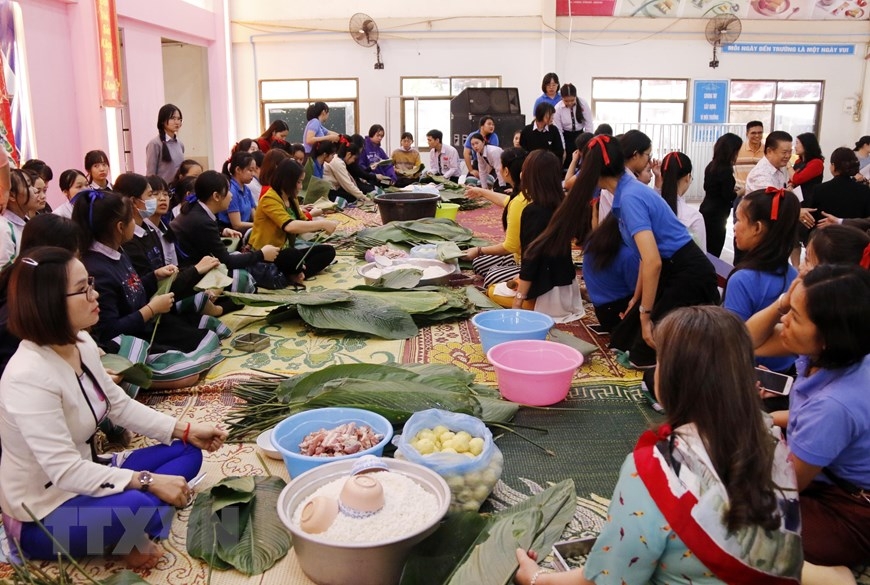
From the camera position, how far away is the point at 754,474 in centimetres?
125

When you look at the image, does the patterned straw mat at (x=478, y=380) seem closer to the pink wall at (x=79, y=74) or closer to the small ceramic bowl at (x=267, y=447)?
the small ceramic bowl at (x=267, y=447)

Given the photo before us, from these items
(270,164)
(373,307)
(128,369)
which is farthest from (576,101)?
(128,369)

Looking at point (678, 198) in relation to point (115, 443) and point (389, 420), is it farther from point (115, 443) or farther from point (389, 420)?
point (115, 443)

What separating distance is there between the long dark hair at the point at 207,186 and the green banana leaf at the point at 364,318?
829mm

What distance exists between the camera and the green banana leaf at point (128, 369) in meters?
2.68

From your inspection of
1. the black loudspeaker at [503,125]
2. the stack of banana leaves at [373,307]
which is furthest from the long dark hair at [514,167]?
the black loudspeaker at [503,125]

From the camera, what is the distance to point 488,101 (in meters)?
10.4

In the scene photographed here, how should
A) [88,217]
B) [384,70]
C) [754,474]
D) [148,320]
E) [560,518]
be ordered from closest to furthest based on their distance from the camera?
[754,474] < [560,518] < [88,217] < [148,320] < [384,70]

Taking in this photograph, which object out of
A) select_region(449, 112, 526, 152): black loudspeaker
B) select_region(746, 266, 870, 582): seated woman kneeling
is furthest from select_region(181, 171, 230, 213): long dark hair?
select_region(449, 112, 526, 152): black loudspeaker

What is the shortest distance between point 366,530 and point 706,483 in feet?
2.56

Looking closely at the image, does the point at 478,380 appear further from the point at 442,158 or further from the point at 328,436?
the point at 442,158

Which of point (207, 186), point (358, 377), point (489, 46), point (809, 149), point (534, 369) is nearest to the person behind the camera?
point (358, 377)

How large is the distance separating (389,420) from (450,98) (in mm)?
10605

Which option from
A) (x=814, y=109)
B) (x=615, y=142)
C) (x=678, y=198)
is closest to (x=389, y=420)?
(x=615, y=142)
